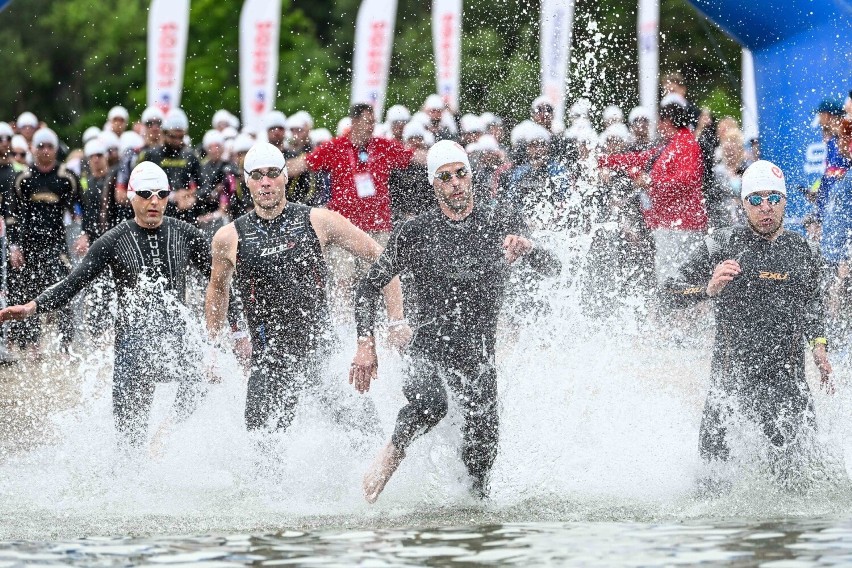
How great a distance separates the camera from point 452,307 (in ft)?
25.7

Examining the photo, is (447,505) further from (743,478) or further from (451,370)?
(743,478)

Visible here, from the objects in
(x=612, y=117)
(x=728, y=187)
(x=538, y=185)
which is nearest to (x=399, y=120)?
(x=538, y=185)

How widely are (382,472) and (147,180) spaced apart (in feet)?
8.21

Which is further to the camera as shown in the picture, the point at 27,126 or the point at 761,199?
the point at 27,126

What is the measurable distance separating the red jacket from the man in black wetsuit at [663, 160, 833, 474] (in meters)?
5.04

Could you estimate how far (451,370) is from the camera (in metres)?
7.77

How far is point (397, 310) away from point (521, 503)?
4.09ft

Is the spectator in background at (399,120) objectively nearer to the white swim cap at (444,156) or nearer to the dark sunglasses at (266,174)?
the dark sunglasses at (266,174)

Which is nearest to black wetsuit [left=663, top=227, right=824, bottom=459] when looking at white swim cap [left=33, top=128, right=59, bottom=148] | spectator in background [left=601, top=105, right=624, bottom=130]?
spectator in background [left=601, top=105, right=624, bottom=130]

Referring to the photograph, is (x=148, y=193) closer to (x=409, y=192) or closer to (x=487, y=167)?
(x=409, y=192)

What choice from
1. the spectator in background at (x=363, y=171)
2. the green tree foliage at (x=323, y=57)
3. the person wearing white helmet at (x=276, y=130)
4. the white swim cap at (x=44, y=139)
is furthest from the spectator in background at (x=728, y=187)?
the white swim cap at (x=44, y=139)

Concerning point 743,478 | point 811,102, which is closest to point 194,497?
point 743,478

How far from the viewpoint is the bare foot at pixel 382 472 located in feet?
25.3

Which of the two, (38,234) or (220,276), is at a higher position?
(38,234)
